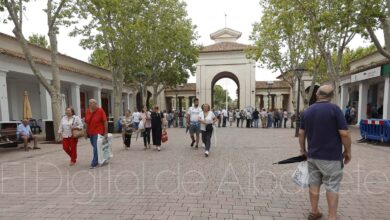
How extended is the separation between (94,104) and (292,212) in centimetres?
524

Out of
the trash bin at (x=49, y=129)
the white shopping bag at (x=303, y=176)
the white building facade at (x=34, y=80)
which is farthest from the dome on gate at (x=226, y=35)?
the white shopping bag at (x=303, y=176)

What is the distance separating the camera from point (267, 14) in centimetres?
1795

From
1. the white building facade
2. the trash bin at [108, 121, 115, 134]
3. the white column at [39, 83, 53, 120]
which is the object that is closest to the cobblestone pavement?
the white building facade

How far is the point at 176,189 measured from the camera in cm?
477

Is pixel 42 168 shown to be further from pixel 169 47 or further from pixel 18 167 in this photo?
pixel 169 47

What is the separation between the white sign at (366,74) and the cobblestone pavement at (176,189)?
32.6 feet

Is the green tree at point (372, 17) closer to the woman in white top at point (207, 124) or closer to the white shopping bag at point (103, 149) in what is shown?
the woman in white top at point (207, 124)

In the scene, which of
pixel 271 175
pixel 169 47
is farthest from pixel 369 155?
pixel 169 47

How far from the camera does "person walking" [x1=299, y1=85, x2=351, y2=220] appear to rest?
3.13 m

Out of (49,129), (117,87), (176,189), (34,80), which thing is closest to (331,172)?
(176,189)

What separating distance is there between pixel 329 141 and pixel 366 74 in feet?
55.7

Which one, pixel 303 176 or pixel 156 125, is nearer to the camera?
pixel 303 176

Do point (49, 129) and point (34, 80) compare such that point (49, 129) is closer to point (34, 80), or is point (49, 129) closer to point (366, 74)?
point (34, 80)

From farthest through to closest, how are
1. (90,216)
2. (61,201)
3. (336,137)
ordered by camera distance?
1. (61,201)
2. (90,216)
3. (336,137)
